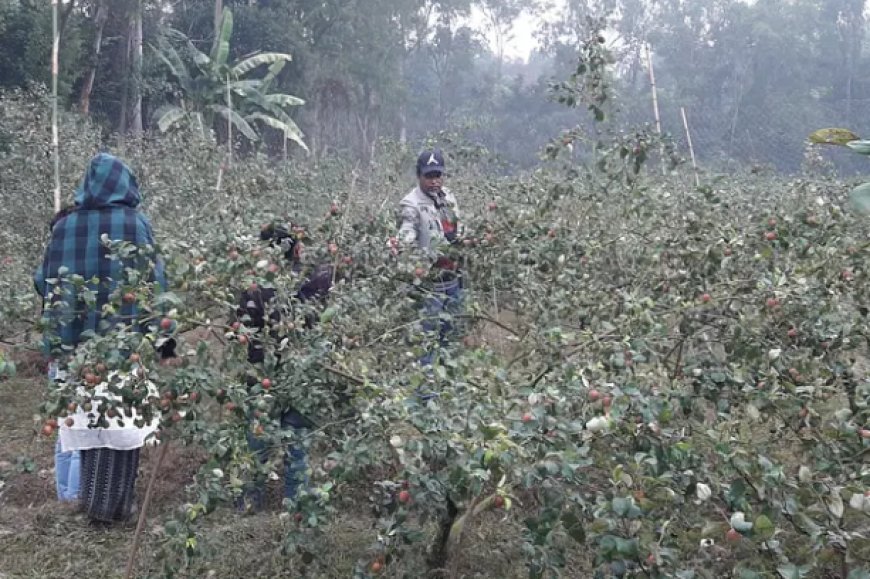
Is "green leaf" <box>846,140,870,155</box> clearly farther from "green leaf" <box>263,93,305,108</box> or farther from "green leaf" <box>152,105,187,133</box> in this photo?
"green leaf" <box>263,93,305,108</box>

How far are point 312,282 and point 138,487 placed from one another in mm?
1260

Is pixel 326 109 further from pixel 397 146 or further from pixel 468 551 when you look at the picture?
pixel 468 551

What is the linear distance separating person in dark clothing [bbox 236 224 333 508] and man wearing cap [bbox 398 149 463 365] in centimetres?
38

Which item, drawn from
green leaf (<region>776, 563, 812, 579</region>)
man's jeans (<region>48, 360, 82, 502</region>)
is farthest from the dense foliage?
man's jeans (<region>48, 360, 82, 502</region>)

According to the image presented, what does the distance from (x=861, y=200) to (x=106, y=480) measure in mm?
2895

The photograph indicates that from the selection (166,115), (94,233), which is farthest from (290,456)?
(166,115)

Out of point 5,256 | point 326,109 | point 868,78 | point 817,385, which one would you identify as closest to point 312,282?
point 817,385

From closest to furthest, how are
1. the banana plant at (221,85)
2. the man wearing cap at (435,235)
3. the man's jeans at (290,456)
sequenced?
the man's jeans at (290,456), the man wearing cap at (435,235), the banana plant at (221,85)

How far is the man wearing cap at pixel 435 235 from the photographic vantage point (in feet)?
10.4

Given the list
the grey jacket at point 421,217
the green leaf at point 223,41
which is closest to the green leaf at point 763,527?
the grey jacket at point 421,217

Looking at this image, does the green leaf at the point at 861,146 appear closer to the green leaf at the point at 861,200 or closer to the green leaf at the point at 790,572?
the green leaf at the point at 861,200

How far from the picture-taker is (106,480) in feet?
10.6

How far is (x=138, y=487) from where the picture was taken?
11.9 feet

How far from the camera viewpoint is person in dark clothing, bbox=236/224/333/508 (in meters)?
2.63
